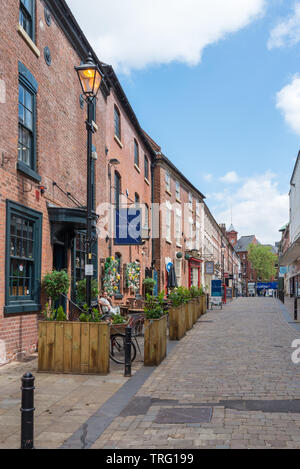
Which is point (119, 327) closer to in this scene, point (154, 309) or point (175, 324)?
point (154, 309)

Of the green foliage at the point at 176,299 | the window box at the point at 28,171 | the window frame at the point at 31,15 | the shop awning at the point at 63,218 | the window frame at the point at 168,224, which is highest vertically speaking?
the window frame at the point at 31,15

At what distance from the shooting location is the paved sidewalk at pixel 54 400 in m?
5.20

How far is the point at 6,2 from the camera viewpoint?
946 centimetres

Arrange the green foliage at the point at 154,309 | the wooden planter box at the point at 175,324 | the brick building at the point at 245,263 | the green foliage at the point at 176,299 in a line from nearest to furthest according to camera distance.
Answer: the green foliage at the point at 154,309
the wooden planter box at the point at 175,324
the green foliage at the point at 176,299
the brick building at the point at 245,263

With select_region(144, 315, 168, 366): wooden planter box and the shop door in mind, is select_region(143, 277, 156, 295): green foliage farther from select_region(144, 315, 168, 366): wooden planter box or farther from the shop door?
select_region(144, 315, 168, 366): wooden planter box

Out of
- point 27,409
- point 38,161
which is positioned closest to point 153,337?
point 38,161

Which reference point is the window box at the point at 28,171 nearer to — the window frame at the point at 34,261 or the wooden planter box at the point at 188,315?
the window frame at the point at 34,261

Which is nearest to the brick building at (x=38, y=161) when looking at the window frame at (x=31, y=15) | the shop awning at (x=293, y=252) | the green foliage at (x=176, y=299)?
the window frame at (x=31, y=15)

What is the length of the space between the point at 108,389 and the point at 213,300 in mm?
24225

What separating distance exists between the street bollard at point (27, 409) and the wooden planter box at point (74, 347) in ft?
13.1

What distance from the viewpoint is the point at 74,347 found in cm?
852

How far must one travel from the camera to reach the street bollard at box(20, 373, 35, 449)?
438cm

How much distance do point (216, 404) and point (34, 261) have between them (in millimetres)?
5593

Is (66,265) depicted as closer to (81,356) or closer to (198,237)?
(81,356)
